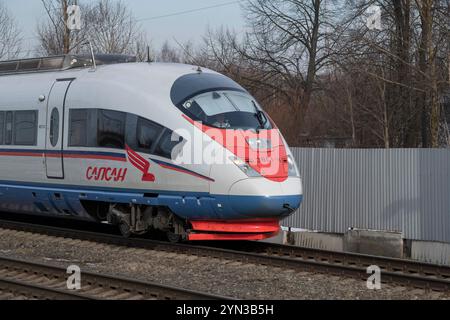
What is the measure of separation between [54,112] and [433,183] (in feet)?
25.2

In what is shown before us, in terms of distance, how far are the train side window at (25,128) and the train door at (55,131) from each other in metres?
0.44

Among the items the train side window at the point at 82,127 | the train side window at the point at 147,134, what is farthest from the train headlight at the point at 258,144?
the train side window at the point at 82,127

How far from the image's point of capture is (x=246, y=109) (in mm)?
11273

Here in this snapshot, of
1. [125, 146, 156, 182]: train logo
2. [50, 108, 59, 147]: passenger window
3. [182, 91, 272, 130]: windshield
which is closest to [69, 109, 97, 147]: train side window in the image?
[50, 108, 59, 147]: passenger window

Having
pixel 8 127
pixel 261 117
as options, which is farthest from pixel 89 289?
pixel 8 127

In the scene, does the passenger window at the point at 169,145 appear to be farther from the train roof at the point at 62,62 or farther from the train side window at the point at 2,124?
the train side window at the point at 2,124

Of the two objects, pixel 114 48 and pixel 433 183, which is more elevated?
pixel 114 48

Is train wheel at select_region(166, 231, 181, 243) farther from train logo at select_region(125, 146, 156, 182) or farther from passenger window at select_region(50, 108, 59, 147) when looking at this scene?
passenger window at select_region(50, 108, 59, 147)

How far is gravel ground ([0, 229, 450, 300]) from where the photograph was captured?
28.0ft

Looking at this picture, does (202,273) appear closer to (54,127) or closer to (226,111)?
(226,111)

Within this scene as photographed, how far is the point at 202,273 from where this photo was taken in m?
9.84

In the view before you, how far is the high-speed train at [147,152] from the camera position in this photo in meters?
10.4

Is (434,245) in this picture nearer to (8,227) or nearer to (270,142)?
(270,142)
